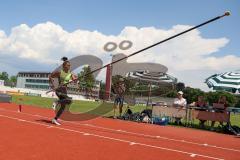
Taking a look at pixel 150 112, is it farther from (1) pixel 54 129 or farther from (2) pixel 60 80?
(1) pixel 54 129

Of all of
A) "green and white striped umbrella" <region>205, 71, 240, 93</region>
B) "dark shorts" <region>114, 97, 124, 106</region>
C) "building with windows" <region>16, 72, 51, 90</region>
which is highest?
"building with windows" <region>16, 72, 51, 90</region>

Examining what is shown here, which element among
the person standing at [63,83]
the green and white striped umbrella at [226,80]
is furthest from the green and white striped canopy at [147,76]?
the person standing at [63,83]

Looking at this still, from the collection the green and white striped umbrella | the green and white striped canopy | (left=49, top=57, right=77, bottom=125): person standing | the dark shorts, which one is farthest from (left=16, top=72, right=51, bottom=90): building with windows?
(left=49, top=57, right=77, bottom=125): person standing

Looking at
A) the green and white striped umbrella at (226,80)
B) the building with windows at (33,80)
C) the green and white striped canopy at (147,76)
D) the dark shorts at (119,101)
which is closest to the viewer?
the dark shorts at (119,101)

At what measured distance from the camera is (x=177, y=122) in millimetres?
18156

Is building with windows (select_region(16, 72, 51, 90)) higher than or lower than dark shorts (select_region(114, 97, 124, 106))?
higher

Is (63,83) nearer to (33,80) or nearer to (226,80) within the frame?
(226,80)

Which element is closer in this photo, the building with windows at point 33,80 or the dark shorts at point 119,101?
the dark shorts at point 119,101

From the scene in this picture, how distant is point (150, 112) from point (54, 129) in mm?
8585

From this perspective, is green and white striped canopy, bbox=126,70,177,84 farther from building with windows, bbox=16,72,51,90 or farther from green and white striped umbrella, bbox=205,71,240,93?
building with windows, bbox=16,72,51,90

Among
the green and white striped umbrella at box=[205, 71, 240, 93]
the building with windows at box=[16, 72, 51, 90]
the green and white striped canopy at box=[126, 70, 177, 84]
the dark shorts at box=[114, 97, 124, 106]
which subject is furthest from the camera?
the building with windows at box=[16, 72, 51, 90]

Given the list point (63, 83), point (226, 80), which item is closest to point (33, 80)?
point (226, 80)

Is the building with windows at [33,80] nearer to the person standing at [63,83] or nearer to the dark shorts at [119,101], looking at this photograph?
the dark shorts at [119,101]

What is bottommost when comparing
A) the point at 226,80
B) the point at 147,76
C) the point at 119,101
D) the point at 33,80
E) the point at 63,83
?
the point at 119,101
